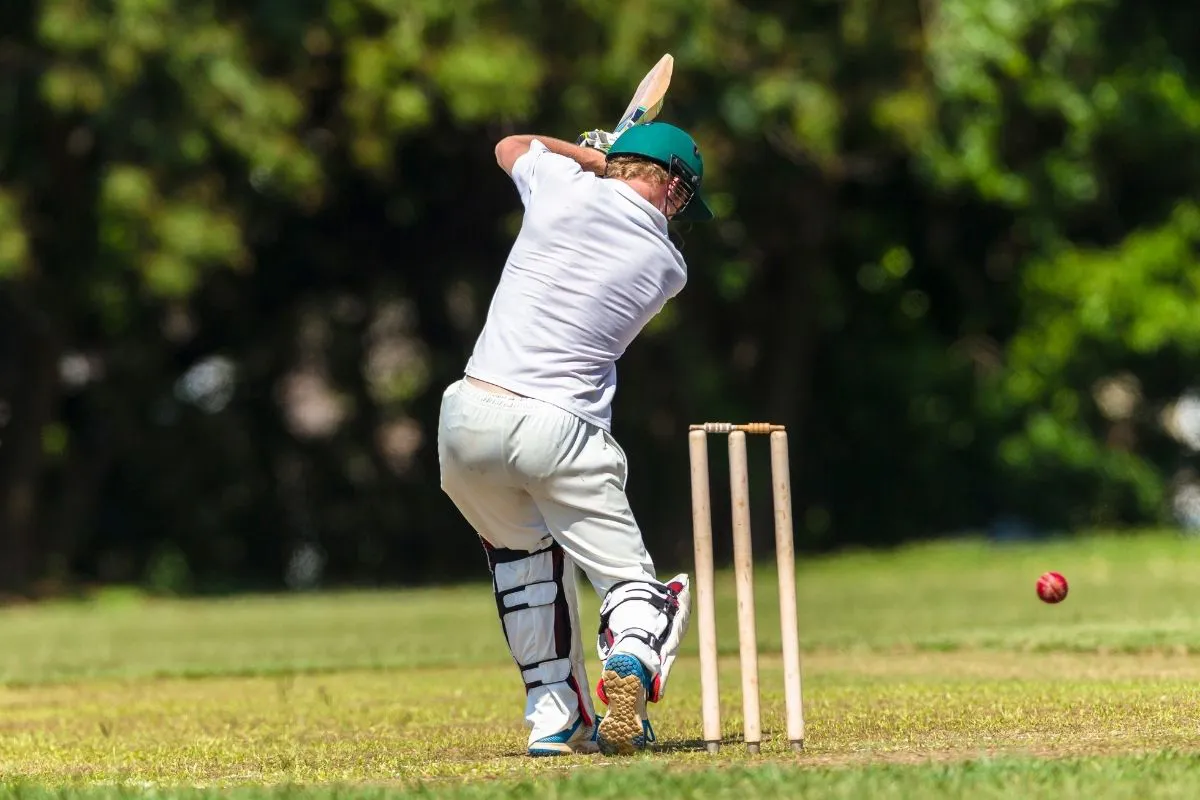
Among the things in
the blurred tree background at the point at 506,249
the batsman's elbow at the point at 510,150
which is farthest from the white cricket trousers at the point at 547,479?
the blurred tree background at the point at 506,249

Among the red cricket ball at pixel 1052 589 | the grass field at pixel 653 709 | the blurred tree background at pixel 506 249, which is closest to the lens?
the grass field at pixel 653 709

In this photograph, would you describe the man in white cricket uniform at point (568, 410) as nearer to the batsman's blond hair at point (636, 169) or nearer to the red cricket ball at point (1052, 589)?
the batsman's blond hair at point (636, 169)

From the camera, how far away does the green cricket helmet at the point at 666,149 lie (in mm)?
6180

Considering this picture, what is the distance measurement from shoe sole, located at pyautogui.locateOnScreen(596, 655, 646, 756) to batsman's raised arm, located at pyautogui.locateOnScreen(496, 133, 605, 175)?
1.42 metres

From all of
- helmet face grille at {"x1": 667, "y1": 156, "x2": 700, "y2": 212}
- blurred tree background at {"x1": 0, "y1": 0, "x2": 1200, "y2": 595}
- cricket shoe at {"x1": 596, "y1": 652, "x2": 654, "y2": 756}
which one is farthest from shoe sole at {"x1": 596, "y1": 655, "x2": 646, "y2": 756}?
blurred tree background at {"x1": 0, "y1": 0, "x2": 1200, "y2": 595}

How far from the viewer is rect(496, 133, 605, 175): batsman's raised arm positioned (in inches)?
251

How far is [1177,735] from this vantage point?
19.9 ft

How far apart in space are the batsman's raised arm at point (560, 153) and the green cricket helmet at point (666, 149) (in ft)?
0.36

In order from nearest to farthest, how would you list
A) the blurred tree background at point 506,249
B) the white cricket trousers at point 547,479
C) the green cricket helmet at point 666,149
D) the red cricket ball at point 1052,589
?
1. the white cricket trousers at point 547,479
2. the green cricket helmet at point 666,149
3. the red cricket ball at point 1052,589
4. the blurred tree background at point 506,249

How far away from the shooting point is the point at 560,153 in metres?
6.39

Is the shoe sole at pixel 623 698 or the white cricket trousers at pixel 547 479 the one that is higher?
the white cricket trousers at pixel 547 479

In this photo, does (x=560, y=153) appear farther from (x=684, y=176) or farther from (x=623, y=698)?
(x=623, y=698)

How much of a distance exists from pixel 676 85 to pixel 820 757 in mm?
13683

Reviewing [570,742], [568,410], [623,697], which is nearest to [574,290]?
[568,410]
